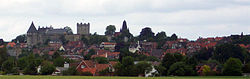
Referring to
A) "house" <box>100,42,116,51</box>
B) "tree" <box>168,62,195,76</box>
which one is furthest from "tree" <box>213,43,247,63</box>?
"house" <box>100,42,116,51</box>

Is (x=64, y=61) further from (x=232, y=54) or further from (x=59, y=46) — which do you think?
(x=59, y=46)

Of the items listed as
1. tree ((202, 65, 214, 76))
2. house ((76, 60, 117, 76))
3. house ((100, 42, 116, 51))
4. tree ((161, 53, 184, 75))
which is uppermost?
house ((100, 42, 116, 51))

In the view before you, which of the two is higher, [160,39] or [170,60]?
[160,39]

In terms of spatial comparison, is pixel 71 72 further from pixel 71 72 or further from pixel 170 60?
pixel 170 60

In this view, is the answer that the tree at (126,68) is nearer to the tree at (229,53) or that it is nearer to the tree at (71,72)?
the tree at (71,72)

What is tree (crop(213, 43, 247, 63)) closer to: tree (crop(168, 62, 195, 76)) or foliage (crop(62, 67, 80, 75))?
tree (crop(168, 62, 195, 76))

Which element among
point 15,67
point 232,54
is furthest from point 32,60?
point 232,54

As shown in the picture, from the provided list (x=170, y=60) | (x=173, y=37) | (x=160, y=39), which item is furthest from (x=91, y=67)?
(x=173, y=37)

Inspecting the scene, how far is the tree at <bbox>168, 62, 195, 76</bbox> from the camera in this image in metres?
76.2

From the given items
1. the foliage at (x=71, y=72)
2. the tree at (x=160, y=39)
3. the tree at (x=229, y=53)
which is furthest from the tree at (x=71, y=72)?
the tree at (x=160, y=39)

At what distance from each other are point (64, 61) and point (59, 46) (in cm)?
10637

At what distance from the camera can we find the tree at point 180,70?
3002 inches

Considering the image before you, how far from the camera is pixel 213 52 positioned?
12225 centimetres

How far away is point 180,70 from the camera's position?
76.2 meters
